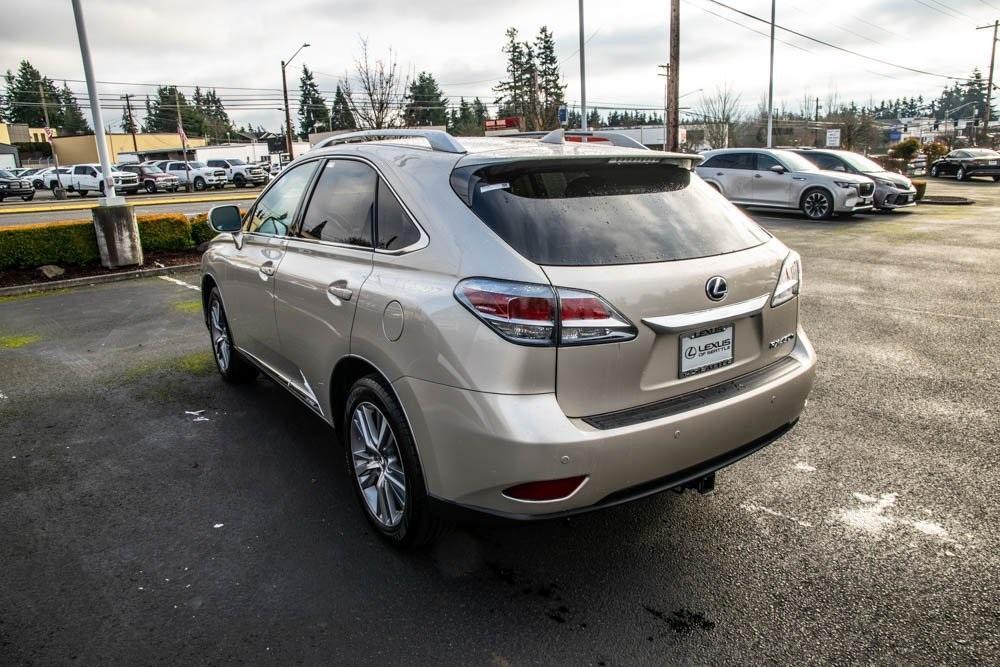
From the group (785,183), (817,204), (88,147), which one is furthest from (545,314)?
(88,147)

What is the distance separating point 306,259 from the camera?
3576mm

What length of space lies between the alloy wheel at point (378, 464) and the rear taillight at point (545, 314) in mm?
771

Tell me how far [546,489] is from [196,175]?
1693 inches

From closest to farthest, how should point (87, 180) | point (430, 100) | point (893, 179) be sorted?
point (893, 179)
point (87, 180)
point (430, 100)

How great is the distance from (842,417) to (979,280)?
6214mm

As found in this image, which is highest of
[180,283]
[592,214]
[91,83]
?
[91,83]

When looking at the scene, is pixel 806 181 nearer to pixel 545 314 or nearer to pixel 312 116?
pixel 545 314

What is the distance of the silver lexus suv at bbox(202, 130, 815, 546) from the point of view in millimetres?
2365

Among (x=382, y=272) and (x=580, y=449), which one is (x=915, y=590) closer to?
(x=580, y=449)

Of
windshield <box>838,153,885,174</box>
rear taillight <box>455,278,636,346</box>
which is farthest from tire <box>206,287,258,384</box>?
windshield <box>838,153,885,174</box>

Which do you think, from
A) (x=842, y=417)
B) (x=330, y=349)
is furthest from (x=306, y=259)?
(x=842, y=417)

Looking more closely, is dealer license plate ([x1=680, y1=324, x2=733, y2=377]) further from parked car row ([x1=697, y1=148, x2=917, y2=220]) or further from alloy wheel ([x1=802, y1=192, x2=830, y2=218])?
alloy wheel ([x1=802, y1=192, x2=830, y2=218])

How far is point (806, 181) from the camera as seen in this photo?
1655 centimetres

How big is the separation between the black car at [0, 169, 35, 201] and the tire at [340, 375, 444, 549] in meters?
41.8
